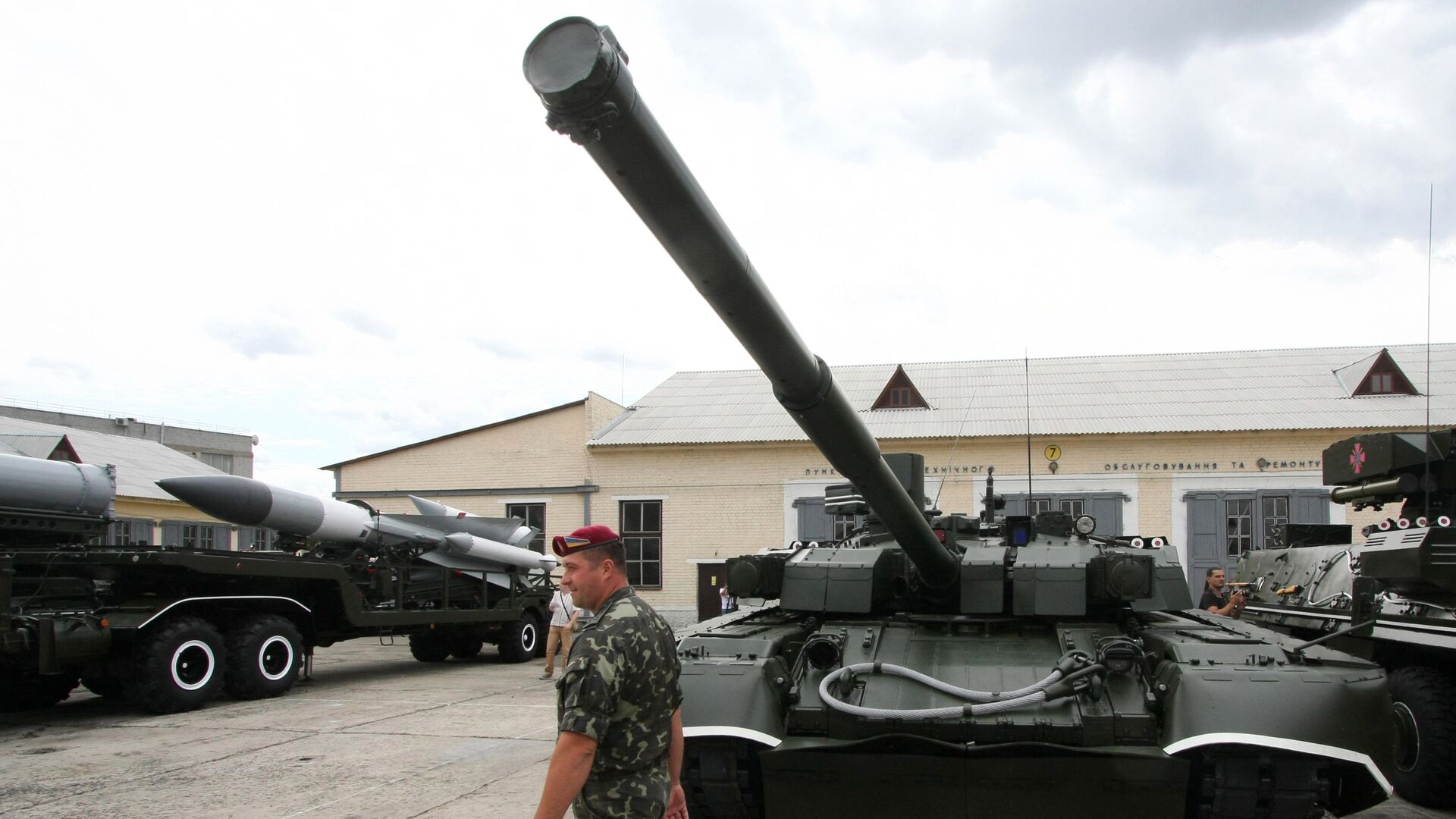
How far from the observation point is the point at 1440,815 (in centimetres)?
740

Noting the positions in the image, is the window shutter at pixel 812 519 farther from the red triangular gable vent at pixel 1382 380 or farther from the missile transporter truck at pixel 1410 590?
the missile transporter truck at pixel 1410 590

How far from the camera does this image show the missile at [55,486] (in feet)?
37.0

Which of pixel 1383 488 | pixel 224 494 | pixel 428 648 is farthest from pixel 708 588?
pixel 1383 488

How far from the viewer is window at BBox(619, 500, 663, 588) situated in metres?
21.6

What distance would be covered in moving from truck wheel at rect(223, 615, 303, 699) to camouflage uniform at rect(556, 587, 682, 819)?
9.92 meters

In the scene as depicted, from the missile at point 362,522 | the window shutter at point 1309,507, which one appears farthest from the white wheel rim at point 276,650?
the window shutter at point 1309,507

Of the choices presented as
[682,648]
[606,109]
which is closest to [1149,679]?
[682,648]

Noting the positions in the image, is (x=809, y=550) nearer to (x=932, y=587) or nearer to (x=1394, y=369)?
(x=932, y=587)

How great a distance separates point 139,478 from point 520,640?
12.2 metres

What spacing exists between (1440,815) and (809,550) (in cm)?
436

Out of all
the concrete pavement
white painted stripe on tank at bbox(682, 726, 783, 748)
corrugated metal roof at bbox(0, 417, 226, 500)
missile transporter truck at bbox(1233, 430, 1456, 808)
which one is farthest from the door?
white painted stripe on tank at bbox(682, 726, 783, 748)

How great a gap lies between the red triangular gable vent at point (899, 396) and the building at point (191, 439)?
2970 cm

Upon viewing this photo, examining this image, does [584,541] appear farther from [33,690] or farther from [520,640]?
[520,640]

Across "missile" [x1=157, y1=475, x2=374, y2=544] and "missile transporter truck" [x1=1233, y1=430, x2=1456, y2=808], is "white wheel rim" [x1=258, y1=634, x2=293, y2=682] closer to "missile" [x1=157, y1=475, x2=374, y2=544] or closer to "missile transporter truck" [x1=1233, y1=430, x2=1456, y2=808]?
"missile" [x1=157, y1=475, x2=374, y2=544]
